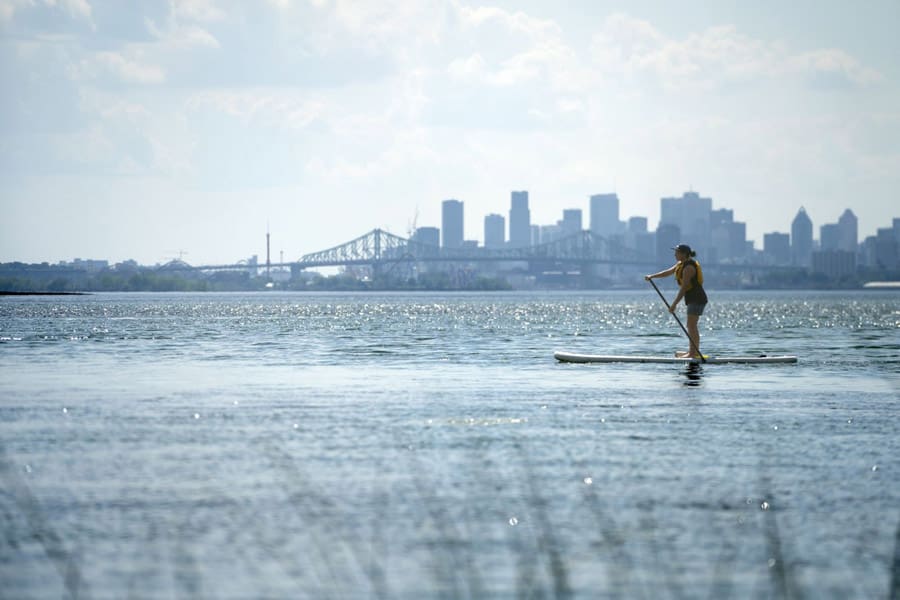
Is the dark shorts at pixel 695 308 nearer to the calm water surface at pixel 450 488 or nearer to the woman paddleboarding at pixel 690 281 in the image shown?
the woman paddleboarding at pixel 690 281

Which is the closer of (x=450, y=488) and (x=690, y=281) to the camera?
(x=450, y=488)

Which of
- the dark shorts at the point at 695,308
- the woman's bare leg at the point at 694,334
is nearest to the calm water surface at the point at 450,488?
the dark shorts at the point at 695,308

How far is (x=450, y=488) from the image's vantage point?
37.1 feet

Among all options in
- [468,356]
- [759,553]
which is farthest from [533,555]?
[468,356]

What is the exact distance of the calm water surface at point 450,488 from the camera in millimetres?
8289

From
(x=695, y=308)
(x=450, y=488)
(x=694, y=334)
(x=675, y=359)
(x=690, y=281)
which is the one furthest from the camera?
(x=675, y=359)

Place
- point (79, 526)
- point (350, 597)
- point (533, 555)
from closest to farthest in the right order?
point (350, 597), point (533, 555), point (79, 526)

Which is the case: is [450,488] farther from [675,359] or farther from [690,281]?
[675,359]

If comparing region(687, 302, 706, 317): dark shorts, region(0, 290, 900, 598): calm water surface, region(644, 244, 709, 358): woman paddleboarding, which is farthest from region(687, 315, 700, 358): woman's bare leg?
region(0, 290, 900, 598): calm water surface

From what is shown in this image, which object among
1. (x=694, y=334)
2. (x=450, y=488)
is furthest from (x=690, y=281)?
(x=450, y=488)

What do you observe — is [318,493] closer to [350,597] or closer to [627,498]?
[627,498]

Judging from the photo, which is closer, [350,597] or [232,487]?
[350,597]

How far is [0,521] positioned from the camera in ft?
32.4

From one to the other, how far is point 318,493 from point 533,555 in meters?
2.67
